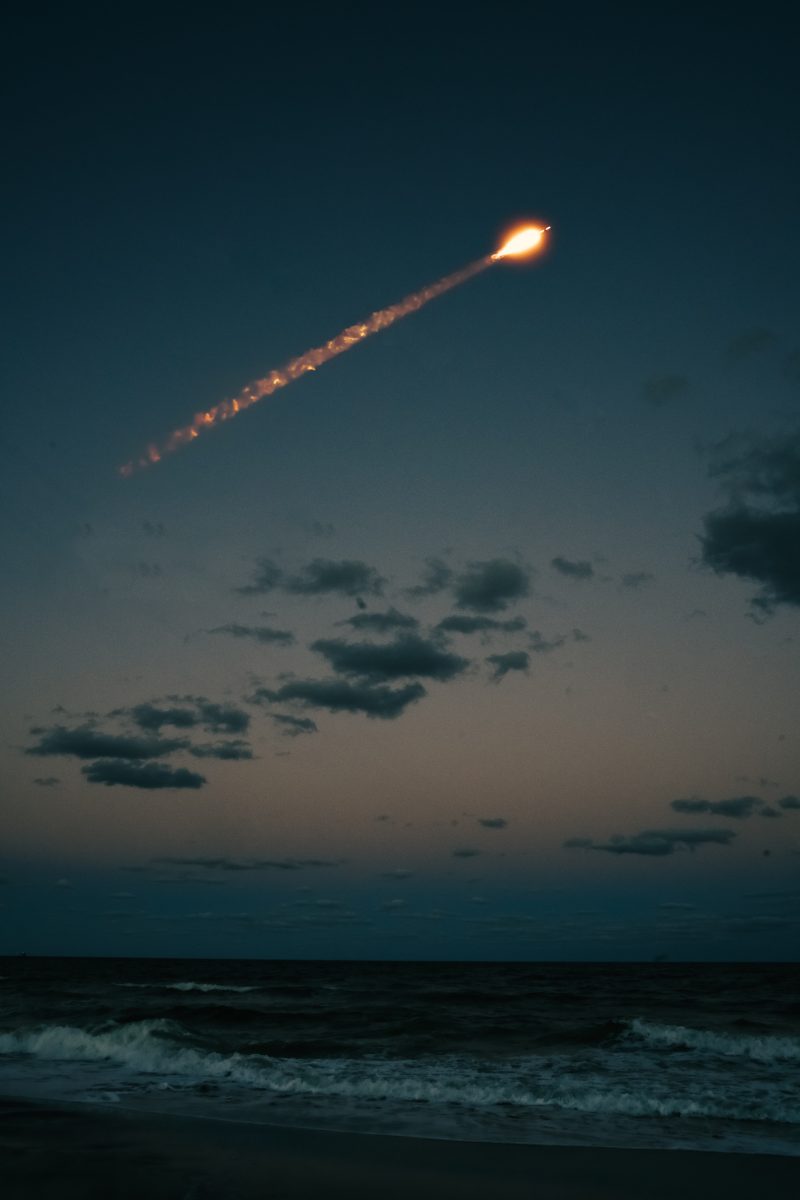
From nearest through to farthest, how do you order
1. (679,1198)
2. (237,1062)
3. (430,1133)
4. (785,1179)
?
(679,1198) → (785,1179) → (430,1133) → (237,1062)

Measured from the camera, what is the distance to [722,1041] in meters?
26.9

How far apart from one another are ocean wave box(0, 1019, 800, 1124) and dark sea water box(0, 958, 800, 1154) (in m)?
0.06

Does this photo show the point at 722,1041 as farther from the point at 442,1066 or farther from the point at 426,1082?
the point at 426,1082

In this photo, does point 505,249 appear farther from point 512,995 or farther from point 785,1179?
point 512,995

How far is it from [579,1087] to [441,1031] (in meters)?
11.3

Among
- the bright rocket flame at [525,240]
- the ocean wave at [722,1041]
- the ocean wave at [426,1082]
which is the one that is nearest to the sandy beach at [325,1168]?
the ocean wave at [426,1082]

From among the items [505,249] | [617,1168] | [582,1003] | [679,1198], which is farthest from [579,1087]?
[582,1003]

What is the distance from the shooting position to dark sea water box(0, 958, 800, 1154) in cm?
1558

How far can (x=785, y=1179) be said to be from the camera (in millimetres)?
11828

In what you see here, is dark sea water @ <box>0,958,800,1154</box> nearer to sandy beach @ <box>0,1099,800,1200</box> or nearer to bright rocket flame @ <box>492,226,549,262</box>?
sandy beach @ <box>0,1099,800,1200</box>

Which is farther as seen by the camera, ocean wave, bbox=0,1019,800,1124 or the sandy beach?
ocean wave, bbox=0,1019,800,1124

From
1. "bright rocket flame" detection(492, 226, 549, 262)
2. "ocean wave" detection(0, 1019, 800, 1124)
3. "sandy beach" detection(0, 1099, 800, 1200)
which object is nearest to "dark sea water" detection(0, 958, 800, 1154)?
"ocean wave" detection(0, 1019, 800, 1124)

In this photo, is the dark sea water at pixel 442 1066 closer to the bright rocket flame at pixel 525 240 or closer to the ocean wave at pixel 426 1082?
the ocean wave at pixel 426 1082

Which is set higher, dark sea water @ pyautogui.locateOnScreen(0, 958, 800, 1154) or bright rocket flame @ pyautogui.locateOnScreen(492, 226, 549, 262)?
bright rocket flame @ pyautogui.locateOnScreen(492, 226, 549, 262)
